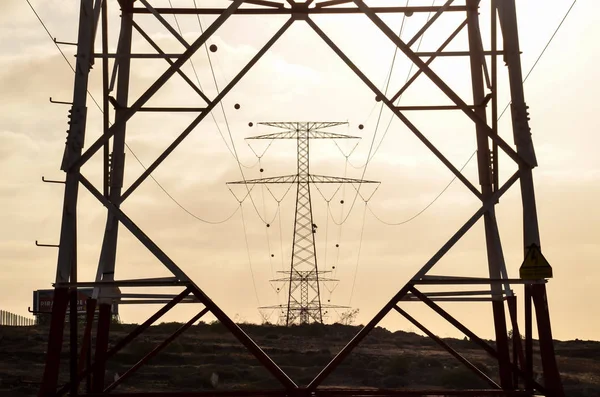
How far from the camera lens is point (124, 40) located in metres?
26.8

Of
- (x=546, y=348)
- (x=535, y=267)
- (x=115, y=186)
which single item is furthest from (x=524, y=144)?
(x=115, y=186)

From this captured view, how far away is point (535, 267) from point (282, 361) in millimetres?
36808

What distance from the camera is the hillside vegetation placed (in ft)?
162

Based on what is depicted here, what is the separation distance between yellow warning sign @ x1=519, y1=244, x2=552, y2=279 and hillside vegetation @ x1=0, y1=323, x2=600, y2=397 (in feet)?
71.7

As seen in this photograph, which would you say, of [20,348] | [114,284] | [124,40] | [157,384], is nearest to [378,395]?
[114,284]

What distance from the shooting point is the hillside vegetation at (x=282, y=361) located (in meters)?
49.4

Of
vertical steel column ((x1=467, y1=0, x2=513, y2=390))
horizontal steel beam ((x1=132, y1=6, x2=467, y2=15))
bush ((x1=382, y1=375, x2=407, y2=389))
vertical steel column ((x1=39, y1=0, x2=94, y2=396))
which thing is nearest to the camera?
vertical steel column ((x1=39, y1=0, x2=94, y2=396))

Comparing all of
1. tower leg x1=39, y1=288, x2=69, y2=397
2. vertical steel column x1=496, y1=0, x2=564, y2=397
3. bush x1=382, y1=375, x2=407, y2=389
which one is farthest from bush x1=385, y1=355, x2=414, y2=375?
tower leg x1=39, y1=288, x2=69, y2=397

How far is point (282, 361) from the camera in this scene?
5803cm

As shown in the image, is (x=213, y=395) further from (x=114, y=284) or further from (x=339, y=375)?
(x=339, y=375)

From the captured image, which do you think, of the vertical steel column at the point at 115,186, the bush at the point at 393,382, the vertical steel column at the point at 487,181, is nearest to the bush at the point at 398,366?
the bush at the point at 393,382

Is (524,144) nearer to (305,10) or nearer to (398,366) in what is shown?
(305,10)

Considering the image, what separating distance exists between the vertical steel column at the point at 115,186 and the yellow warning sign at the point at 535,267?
26.7ft

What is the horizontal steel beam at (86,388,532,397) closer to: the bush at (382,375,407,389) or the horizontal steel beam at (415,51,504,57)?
the horizontal steel beam at (415,51,504,57)
